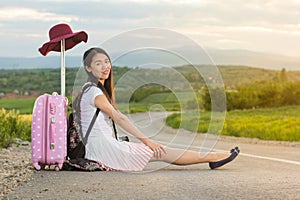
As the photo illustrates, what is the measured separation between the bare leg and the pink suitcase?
1144 mm

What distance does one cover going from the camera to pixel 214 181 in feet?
22.4

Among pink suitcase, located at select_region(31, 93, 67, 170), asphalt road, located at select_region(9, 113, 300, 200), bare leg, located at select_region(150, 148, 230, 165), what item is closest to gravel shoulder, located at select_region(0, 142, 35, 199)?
asphalt road, located at select_region(9, 113, 300, 200)

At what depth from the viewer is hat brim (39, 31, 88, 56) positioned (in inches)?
324

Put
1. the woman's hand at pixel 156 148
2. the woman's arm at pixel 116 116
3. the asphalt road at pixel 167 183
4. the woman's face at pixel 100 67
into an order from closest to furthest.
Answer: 1. the asphalt road at pixel 167 183
2. the woman's arm at pixel 116 116
3. the woman's hand at pixel 156 148
4. the woman's face at pixel 100 67

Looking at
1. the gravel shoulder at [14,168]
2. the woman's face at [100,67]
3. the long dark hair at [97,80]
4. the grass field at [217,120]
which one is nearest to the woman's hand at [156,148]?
the grass field at [217,120]

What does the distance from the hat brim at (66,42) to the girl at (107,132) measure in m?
0.46

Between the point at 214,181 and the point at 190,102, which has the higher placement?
the point at 190,102

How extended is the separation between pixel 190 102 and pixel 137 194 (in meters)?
3.71

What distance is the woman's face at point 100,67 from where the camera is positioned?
25.5ft

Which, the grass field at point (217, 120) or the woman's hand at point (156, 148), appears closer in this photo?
the woman's hand at point (156, 148)

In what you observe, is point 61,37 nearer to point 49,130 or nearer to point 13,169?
point 49,130

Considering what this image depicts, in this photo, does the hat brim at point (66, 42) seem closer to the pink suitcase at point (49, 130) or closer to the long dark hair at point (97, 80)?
the long dark hair at point (97, 80)

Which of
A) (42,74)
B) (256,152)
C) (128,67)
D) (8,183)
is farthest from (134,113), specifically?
(42,74)

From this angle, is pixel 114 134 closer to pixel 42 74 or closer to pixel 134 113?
pixel 134 113
